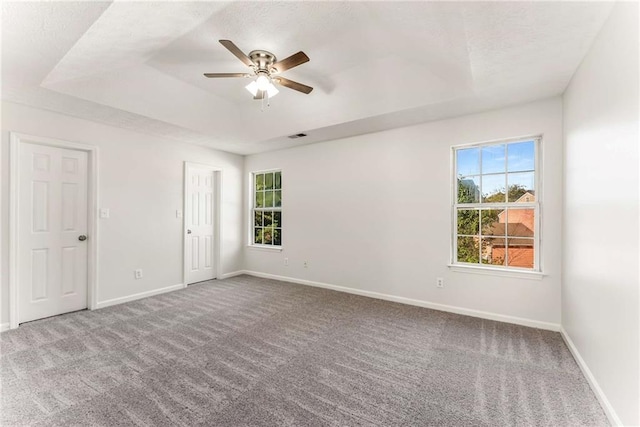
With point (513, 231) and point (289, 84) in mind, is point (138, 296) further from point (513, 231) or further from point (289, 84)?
point (513, 231)

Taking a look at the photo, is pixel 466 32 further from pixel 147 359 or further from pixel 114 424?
pixel 147 359

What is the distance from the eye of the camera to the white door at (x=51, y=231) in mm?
3227

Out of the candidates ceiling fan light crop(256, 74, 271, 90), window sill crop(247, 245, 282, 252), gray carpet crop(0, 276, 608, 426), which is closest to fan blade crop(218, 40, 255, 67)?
ceiling fan light crop(256, 74, 271, 90)

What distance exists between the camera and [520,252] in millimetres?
3287

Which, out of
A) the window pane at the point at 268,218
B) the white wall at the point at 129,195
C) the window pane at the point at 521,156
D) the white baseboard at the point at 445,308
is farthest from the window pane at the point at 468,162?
the white wall at the point at 129,195

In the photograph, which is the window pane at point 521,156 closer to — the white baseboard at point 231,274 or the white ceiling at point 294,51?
the white ceiling at point 294,51

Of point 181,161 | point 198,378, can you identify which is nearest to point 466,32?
point 198,378

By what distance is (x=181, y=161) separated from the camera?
475 cm

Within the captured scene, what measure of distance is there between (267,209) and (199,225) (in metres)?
1.27

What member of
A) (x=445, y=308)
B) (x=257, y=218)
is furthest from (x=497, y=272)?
(x=257, y=218)

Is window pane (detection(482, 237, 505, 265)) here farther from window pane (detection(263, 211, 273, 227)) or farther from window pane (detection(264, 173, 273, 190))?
window pane (detection(264, 173, 273, 190))

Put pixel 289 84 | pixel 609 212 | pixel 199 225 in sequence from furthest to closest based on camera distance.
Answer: pixel 199 225
pixel 289 84
pixel 609 212

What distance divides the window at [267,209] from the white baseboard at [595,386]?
167 inches

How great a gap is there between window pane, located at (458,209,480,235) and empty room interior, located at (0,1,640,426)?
0.9 inches
